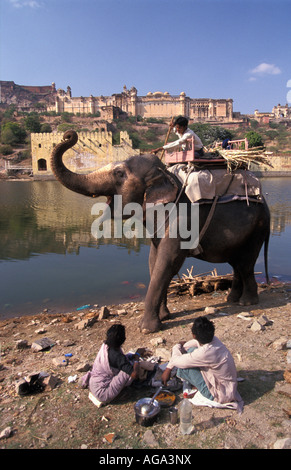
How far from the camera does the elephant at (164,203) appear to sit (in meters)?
4.48

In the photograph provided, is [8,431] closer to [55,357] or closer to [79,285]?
[55,357]

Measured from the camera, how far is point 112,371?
126 inches

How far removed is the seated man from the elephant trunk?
2159 mm

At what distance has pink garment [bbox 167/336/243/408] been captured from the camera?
3.05 m

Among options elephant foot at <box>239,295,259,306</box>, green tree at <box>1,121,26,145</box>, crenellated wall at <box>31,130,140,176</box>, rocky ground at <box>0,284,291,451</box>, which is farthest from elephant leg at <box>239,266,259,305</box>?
green tree at <box>1,121,26,145</box>

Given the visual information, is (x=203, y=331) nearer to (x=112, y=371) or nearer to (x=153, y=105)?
(x=112, y=371)

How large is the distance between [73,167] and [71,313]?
49.5 metres

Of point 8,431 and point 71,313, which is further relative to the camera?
point 71,313

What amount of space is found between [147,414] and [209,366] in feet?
2.13

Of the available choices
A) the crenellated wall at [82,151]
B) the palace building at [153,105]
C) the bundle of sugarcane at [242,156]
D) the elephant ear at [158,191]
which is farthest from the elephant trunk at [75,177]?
the palace building at [153,105]

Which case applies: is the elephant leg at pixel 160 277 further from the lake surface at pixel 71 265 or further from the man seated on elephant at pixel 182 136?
the lake surface at pixel 71 265
